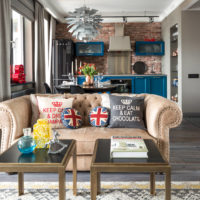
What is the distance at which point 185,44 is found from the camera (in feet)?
21.8

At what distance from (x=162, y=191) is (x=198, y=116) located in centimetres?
463

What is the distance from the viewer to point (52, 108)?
321 cm

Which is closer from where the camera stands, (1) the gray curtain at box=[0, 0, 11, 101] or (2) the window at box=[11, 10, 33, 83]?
(1) the gray curtain at box=[0, 0, 11, 101]

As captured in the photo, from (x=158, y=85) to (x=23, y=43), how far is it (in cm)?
430

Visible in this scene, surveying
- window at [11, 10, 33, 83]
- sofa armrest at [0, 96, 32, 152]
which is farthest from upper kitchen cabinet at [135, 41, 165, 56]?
sofa armrest at [0, 96, 32, 152]

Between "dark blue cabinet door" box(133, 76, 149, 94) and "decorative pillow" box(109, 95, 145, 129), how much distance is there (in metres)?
5.54

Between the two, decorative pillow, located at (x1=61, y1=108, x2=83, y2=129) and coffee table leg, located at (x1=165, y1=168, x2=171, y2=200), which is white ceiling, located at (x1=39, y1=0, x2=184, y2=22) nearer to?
decorative pillow, located at (x1=61, y1=108, x2=83, y2=129)

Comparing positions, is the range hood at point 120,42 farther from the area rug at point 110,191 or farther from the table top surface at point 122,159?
the table top surface at point 122,159

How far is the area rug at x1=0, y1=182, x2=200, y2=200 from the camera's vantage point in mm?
2311

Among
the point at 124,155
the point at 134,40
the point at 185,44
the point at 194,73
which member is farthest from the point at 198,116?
the point at 124,155

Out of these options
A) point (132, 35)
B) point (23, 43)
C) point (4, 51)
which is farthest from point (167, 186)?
point (132, 35)

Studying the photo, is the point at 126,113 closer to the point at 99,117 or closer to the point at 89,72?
the point at 99,117

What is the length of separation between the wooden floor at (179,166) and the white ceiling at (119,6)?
373cm

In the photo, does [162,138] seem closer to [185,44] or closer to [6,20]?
[6,20]
